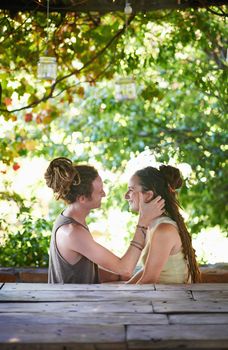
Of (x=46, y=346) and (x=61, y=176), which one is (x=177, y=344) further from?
(x=61, y=176)

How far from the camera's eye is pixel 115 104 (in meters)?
6.67

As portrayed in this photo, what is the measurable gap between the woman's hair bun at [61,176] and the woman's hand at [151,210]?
45 cm

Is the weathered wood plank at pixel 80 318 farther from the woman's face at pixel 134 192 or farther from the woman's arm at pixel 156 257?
the woman's face at pixel 134 192

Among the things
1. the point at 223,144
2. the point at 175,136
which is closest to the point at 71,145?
the point at 175,136

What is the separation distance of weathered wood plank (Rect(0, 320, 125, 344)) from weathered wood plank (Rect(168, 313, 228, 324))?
25 cm

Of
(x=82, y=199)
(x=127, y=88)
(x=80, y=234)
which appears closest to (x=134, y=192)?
(x=82, y=199)

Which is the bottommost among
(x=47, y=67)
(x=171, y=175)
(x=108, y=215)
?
(x=171, y=175)

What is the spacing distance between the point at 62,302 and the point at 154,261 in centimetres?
75

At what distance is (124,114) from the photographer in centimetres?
738

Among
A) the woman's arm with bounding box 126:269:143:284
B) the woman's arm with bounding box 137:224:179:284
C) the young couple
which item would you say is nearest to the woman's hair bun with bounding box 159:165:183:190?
the young couple

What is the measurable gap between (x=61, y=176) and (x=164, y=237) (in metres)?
0.71

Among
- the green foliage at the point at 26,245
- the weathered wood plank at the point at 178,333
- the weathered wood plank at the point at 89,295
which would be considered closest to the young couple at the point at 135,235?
the weathered wood plank at the point at 89,295

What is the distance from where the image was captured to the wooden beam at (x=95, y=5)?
469 centimetres

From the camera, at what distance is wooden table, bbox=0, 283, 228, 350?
244 centimetres
